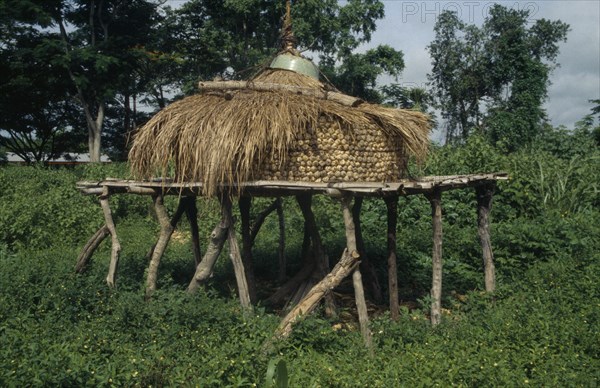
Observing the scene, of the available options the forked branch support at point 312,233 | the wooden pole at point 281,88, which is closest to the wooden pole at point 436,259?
the forked branch support at point 312,233

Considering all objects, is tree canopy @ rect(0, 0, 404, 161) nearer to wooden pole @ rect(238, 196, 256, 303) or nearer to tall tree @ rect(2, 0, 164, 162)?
tall tree @ rect(2, 0, 164, 162)

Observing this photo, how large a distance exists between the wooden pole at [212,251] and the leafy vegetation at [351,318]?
20cm

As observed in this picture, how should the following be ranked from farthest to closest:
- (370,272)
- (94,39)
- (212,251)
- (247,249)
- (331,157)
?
(94,39), (370,272), (247,249), (212,251), (331,157)

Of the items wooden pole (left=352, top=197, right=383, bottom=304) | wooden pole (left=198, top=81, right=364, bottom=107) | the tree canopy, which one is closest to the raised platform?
wooden pole (left=198, top=81, right=364, bottom=107)

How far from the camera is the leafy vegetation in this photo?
203 inches

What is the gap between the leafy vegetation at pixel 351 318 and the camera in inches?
203

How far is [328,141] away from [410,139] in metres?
0.96

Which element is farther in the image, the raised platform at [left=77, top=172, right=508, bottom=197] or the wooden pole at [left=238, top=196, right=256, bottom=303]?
the wooden pole at [left=238, top=196, right=256, bottom=303]

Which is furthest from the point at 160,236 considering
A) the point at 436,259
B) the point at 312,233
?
the point at 436,259

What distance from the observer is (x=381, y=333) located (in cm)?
643

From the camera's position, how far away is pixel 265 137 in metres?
6.51

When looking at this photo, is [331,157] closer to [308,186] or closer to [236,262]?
[308,186]

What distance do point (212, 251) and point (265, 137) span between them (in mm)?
1600

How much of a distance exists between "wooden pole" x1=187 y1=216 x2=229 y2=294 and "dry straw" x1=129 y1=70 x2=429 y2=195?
2.12 feet
